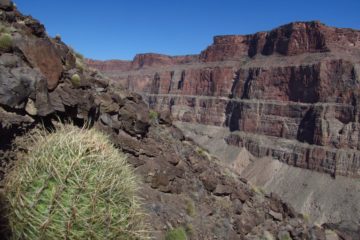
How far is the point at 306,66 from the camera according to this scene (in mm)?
95812

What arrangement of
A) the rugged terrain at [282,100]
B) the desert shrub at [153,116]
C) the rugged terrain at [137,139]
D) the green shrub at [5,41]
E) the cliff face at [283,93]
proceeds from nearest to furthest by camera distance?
the rugged terrain at [137,139]
the green shrub at [5,41]
the desert shrub at [153,116]
the rugged terrain at [282,100]
the cliff face at [283,93]

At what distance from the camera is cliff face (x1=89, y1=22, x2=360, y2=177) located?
81250 mm

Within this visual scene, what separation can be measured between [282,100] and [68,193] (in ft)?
321

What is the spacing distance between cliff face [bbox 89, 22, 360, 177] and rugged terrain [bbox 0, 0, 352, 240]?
5980 centimetres

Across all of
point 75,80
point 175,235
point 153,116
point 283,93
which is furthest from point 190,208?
point 283,93

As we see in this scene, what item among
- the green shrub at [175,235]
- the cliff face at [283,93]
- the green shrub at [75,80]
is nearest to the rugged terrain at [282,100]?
the cliff face at [283,93]

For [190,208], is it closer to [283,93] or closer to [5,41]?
[5,41]

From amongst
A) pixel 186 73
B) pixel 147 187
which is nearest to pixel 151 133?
pixel 147 187

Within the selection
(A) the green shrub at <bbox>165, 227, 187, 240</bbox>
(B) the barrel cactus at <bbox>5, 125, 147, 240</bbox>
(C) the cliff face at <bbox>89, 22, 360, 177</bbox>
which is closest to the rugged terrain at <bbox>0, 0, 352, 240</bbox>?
(A) the green shrub at <bbox>165, 227, 187, 240</bbox>

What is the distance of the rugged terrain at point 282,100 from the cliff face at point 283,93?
0.19 meters

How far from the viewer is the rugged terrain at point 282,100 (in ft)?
259

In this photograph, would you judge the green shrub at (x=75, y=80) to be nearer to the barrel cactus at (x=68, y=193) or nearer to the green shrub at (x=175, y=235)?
the green shrub at (x=175, y=235)

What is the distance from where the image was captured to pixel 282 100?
325ft

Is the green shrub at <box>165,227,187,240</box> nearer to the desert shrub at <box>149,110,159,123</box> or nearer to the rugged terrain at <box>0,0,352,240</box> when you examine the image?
the rugged terrain at <box>0,0,352,240</box>
